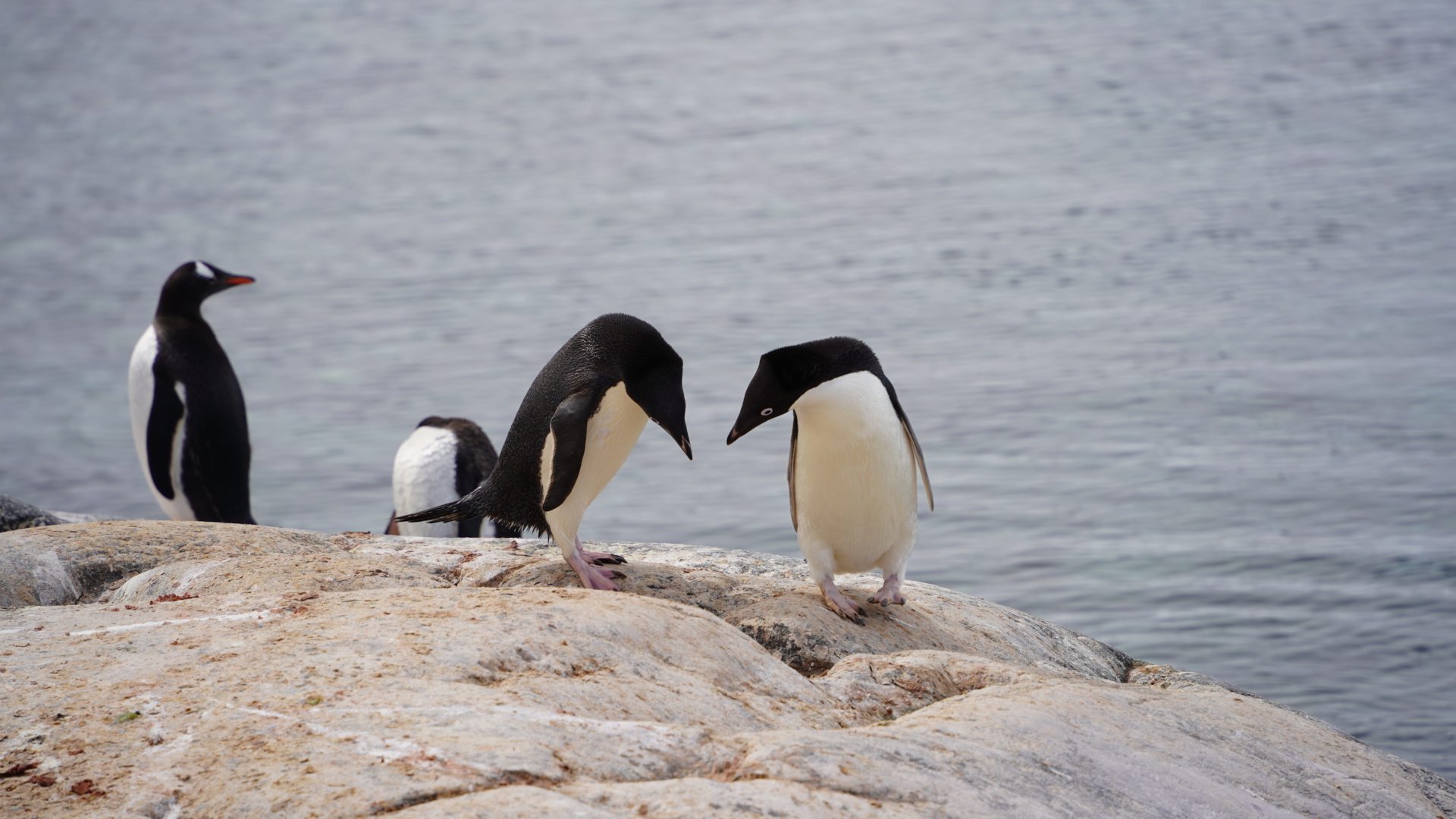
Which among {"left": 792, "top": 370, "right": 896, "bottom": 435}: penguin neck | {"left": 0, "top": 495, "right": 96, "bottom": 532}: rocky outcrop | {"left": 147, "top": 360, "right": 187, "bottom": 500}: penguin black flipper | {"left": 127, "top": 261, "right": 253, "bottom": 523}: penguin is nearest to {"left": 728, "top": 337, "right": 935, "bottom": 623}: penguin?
{"left": 792, "top": 370, "right": 896, "bottom": 435}: penguin neck

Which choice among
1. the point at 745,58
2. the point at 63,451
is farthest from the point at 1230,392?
the point at 745,58

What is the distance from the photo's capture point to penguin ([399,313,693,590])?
11.0ft

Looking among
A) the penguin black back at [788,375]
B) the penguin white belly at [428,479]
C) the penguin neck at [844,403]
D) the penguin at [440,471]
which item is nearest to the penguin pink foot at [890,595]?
the penguin neck at [844,403]

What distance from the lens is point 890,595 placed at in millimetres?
3590

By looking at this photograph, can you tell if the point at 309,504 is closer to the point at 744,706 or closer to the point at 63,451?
the point at 63,451

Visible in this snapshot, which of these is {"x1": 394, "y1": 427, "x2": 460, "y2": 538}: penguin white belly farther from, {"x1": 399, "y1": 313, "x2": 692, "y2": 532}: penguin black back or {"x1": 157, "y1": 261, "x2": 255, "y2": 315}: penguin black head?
{"x1": 399, "y1": 313, "x2": 692, "y2": 532}: penguin black back

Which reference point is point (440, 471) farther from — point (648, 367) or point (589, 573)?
point (648, 367)

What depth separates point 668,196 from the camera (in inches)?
663

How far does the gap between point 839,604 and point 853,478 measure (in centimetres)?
34

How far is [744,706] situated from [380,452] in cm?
699

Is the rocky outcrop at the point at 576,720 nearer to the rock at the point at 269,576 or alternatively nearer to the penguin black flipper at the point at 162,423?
the rock at the point at 269,576

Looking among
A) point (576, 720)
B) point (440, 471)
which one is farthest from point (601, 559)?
point (440, 471)

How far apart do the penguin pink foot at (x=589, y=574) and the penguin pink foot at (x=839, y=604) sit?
22.5 inches

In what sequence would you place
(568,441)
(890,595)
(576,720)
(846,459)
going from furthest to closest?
1. (890,595)
2. (846,459)
3. (568,441)
4. (576,720)
